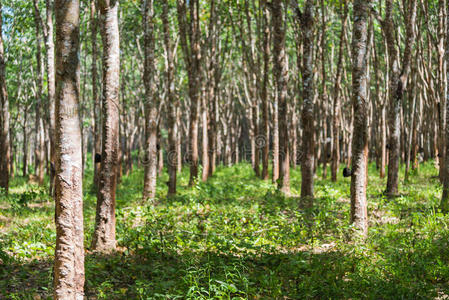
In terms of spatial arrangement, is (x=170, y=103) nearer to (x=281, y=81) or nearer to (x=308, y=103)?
(x=281, y=81)

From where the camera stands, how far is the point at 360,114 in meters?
6.59

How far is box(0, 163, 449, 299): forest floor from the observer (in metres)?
4.80

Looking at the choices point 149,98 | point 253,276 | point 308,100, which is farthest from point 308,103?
point 253,276

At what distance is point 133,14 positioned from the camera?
19.6 m

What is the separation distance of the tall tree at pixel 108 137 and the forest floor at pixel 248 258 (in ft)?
1.17

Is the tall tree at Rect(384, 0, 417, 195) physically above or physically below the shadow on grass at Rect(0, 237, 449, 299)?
above

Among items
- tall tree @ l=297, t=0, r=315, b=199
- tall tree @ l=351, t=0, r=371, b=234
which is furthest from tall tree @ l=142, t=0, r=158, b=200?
tall tree @ l=351, t=0, r=371, b=234

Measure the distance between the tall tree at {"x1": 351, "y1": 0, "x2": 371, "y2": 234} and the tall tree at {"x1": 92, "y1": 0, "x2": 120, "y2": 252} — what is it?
3959 millimetres

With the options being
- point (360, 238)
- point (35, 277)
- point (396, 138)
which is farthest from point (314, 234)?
point (396, 138)

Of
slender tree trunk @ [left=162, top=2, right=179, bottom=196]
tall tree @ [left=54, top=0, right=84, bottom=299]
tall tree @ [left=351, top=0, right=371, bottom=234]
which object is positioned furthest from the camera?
slender tree trunk @ [left=162, top=2, right=179, bottom=196]

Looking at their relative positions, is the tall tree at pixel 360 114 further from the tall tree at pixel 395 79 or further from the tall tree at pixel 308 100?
the tall tree at pixel 395 79

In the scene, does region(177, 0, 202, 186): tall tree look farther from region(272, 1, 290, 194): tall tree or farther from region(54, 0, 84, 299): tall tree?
region(54, 0, 84, 299): tall tree

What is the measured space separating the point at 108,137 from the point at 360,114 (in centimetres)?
415

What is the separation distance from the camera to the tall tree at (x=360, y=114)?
6.58m
